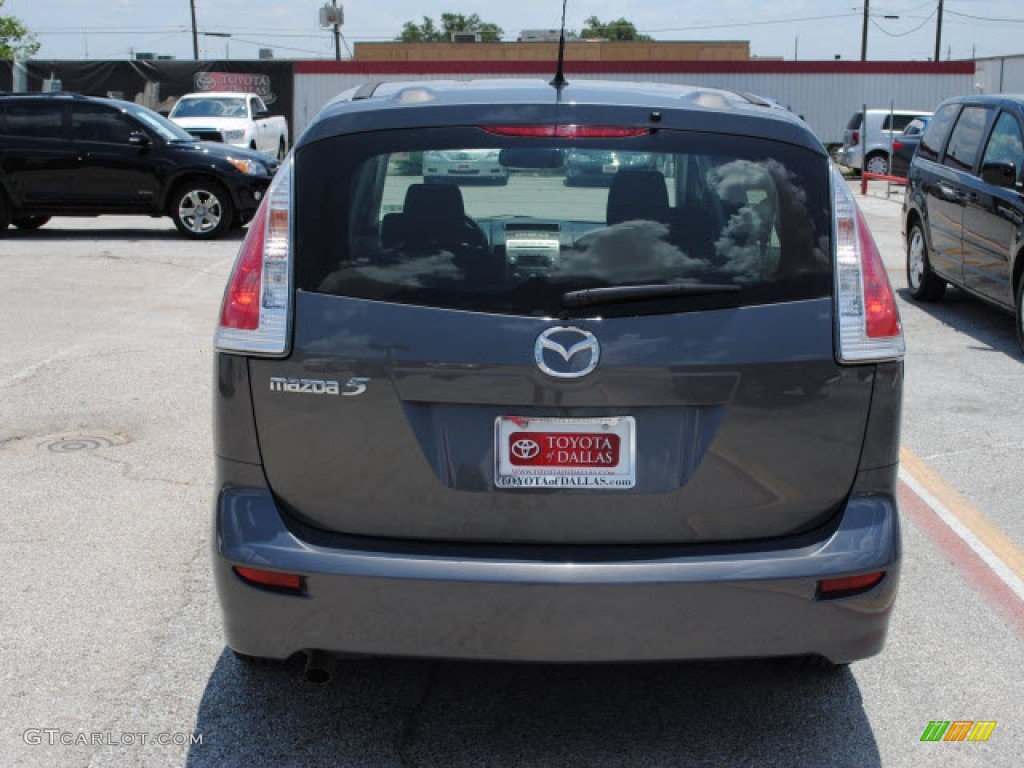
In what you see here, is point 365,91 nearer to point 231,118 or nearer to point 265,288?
point 265,288

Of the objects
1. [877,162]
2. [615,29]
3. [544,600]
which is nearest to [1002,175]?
[544,600]

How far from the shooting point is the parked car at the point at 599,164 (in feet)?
10.7

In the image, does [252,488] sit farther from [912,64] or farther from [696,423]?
[912,64]

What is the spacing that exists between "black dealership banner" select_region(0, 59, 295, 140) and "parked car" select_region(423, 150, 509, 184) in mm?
39799

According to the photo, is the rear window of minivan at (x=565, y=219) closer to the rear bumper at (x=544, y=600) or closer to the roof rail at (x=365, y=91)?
the roof rail at (x=365, y=91)

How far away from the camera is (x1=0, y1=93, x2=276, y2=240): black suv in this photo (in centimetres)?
1662

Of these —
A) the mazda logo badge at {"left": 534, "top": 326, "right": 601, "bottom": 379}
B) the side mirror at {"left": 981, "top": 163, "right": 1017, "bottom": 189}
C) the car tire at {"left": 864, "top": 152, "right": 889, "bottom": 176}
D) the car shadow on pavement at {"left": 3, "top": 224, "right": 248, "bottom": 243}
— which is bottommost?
the car tire at {"left": 864, "top": 152, "right": 889, "bottom": 176}

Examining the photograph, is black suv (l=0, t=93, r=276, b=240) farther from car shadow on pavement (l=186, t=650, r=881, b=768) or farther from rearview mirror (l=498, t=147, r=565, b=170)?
rearview mirror (l=498, t=147, r=565, b=170)

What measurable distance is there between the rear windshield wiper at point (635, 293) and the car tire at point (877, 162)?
33.0 metres

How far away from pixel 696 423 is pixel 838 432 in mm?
386

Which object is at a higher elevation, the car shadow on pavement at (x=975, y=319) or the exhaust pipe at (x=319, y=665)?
the exhaust pipe at (x=319, y=665)

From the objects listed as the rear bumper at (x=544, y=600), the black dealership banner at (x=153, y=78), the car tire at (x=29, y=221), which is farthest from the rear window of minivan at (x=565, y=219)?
the black dealership banner at (x=153, y=78)

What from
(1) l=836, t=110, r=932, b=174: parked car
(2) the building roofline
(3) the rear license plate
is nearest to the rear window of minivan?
(3) the rear license plate

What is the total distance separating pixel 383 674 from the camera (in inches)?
156
